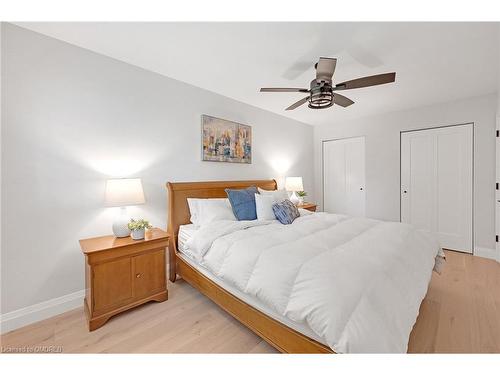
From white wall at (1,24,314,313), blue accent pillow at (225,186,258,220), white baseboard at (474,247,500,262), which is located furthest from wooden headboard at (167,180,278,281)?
white baseboard at (474,247,500,262)

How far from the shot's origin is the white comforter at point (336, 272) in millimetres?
1078

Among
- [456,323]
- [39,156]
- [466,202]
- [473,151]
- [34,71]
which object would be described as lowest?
[456,323]

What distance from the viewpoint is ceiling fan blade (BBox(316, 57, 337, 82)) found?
1770 mm

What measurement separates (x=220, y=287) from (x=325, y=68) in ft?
6.87

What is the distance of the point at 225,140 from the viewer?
10.8ft

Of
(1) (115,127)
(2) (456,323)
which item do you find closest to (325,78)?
(1) (115,127)

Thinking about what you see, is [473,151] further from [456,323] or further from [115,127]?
[115,127]

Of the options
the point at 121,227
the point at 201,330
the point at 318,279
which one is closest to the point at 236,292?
the point at 201,330

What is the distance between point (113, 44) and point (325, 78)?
78.8 inches

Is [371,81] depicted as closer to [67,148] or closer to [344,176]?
[67,148]

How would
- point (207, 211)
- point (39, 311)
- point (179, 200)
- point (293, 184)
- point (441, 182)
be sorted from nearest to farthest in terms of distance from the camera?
1. point (39, 311)
2. point (207, 211)
3. point (179, 200)
4. point (441, 182)
5. point (293, 184)

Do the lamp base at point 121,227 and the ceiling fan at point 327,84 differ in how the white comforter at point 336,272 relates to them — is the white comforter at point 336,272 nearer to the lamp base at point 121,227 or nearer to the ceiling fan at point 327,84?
the lamp base at point 121,227
